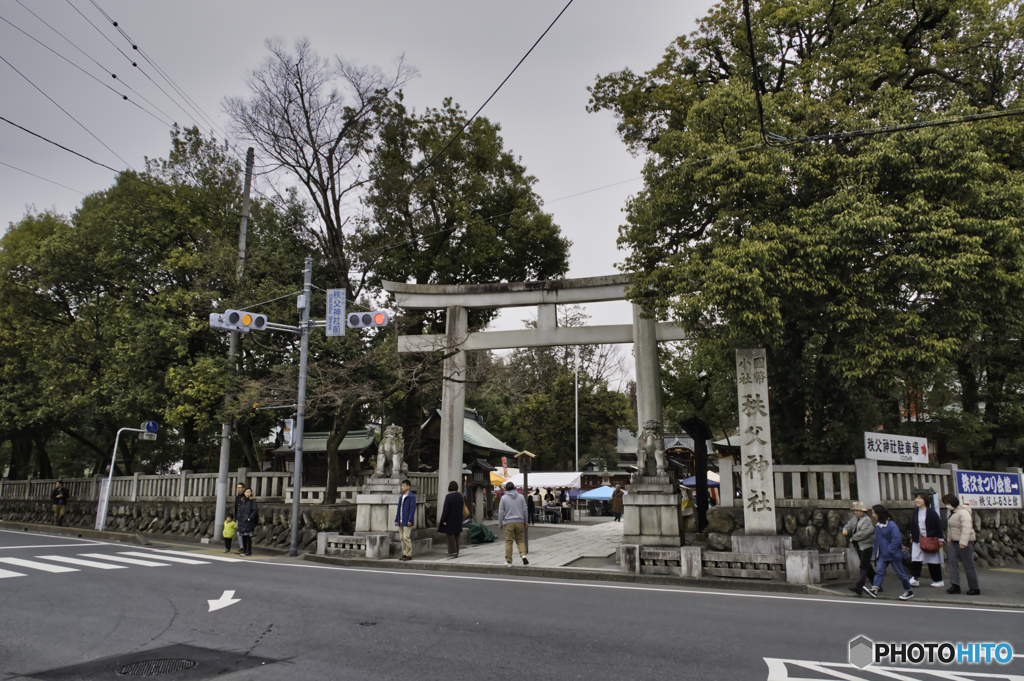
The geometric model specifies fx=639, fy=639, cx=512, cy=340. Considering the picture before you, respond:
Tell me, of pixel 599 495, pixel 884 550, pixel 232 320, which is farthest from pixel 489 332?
pixel 599 495

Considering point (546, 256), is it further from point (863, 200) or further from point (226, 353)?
point (863, 200)

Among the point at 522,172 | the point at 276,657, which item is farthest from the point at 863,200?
the point at 522,172

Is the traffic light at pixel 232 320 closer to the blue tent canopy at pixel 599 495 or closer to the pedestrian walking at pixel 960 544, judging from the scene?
the pedestrian walking at pixel 960 544

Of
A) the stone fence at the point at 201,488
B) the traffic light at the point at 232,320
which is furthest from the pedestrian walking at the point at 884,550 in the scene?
the traffic light at the point at 232,320

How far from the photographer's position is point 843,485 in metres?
11.9

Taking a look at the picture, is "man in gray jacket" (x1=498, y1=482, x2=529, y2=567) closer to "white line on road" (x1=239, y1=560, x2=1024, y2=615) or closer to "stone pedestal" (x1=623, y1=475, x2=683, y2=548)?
"white line on road" (x1=239, y1=560, x2=1024, y2=615)

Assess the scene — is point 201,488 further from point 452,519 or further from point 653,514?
point 653,514

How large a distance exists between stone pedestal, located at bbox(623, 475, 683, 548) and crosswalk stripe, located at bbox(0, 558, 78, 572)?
9.93 metres

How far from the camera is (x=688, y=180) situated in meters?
12.7

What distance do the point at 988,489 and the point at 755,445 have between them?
21.2 feet

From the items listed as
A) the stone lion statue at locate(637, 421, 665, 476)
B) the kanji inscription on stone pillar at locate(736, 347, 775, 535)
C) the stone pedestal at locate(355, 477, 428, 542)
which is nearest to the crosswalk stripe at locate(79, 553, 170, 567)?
the stone pedestal at locate(355, 477, 428, 542)

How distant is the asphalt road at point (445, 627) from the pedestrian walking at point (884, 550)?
2.12 feet

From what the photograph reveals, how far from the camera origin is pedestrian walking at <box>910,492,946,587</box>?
10.4 meters

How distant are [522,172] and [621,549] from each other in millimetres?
16176
